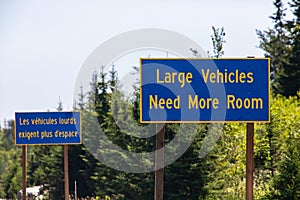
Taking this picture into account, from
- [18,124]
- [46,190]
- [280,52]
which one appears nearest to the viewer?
Answer: [18,124]

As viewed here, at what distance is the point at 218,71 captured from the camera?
12883mm

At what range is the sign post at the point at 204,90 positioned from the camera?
12.9 meters

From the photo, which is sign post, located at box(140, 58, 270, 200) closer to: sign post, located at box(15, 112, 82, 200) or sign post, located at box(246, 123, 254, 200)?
sign post, located at box(246, 123, 254, 200)

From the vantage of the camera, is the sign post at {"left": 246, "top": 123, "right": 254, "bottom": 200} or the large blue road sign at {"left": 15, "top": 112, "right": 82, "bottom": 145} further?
the large blue road sign at {"left": 15, "top": 112, "right": 82, "bottom": 145}

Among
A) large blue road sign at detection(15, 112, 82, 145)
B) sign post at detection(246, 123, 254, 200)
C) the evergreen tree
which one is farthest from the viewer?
the evergreen tree

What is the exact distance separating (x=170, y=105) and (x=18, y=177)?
37.7 m

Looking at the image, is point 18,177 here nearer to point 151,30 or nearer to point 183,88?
point 151,30

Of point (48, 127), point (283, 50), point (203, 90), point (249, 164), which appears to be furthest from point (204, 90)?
point (283, 50)

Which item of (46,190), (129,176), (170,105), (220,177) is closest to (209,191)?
(220,177)

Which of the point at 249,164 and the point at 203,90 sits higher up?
the point at 203,90

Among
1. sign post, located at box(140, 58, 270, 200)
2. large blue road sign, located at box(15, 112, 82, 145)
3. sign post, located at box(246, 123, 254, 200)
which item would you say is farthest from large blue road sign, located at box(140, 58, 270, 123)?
large blue road sign, located at box(15, 112, 82, 145)

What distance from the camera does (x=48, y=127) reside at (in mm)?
21094

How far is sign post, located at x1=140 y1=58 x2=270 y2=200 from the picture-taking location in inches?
508

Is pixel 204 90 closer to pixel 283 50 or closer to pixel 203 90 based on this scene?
pixel 203 90
